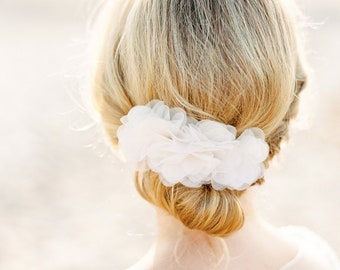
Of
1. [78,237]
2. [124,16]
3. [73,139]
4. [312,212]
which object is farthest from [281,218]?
[124,16]

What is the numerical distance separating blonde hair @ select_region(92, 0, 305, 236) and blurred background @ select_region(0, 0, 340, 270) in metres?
1.55

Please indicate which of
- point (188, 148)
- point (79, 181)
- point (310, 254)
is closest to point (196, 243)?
point (188, 148)

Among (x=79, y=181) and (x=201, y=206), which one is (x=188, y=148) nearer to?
(x=201, y=206)

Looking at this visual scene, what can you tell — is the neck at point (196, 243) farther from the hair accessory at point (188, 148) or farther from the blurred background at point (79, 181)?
the blurred background at point (79, 181)

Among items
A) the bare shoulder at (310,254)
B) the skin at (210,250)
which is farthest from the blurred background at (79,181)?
the skin at (210,250)

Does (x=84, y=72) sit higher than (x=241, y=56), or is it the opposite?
(x=241, y=56)

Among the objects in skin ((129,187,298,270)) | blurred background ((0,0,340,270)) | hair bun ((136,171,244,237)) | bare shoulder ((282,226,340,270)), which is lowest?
blurred background ((0,0,340,270))

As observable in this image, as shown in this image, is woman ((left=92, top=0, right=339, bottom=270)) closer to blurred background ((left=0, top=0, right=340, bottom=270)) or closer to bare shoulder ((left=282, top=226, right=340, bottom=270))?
bare shoulder ((left=282, top=226, right=340, bottom=270))

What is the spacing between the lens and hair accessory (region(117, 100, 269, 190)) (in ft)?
6.18

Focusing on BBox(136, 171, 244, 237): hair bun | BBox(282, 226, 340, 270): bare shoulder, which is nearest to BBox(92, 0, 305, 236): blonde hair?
BBox(136, 171, 244, 237): hair bun

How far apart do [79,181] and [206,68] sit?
3907 mm

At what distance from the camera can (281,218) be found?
199 inches

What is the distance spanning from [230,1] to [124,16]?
0.93 ft

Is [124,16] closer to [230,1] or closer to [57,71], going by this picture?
[230,1]
